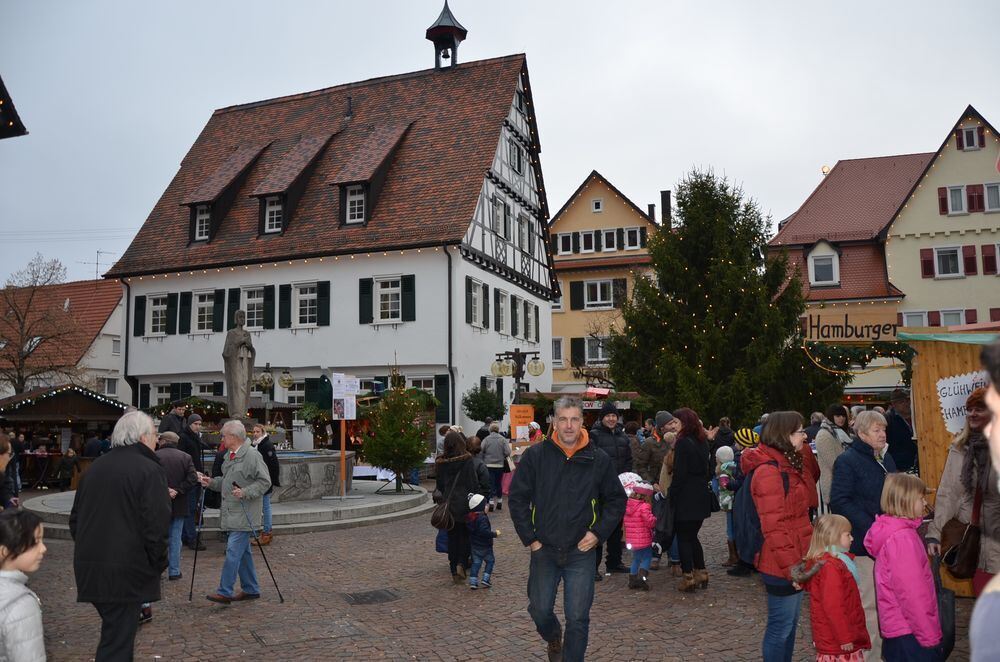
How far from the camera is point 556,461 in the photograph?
217 inches

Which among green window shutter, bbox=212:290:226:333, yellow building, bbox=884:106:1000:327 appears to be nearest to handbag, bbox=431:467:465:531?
green window shutter, bbox=212:290:226:333

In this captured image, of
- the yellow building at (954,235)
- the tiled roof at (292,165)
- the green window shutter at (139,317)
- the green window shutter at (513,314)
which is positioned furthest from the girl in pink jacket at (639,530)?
the yellow building at (954,235)

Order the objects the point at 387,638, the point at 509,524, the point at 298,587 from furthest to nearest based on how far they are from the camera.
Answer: the point at 509,524
the point at 298,587
the point at 387,638

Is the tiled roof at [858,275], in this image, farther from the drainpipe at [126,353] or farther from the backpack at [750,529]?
the backpack at [750,529]

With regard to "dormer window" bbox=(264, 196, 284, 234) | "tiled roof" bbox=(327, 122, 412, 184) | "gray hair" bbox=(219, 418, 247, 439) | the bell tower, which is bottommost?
"gray hair" bbox=(219, 418, 247, 439)

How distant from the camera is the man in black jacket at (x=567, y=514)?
5.36 m

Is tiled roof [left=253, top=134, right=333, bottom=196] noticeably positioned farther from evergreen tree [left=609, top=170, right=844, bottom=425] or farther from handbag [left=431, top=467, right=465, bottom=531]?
handbag [left=431, top=467, right=465, bottom=531]

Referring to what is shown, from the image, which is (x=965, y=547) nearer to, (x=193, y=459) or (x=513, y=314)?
(x=193, y=459)

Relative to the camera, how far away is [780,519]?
5531mm

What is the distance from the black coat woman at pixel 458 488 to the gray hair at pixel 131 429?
4138mm

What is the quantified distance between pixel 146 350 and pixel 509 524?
21385 mm

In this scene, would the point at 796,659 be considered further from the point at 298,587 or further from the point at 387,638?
the point at 298,587

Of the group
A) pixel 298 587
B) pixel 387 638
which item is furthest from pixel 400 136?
pixel 387 638

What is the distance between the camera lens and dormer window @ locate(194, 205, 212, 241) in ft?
105
